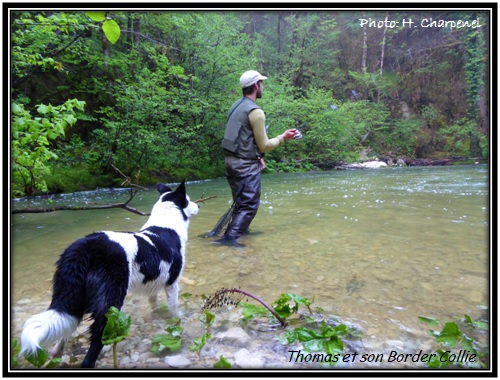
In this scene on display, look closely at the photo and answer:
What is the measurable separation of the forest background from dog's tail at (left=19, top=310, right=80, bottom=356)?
5.11 feet

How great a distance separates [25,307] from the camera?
2.74m

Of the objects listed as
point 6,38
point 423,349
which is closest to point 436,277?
point 423,349

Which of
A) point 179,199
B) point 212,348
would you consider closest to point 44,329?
point 212,348

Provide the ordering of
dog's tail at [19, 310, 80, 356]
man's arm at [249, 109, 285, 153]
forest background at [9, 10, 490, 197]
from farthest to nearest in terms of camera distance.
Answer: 1. man's arm at [249, 109, 285, 153]
2. forest background at [9, 10, 490, 197]
3. dog's tail at [19, 310, 80, 356]

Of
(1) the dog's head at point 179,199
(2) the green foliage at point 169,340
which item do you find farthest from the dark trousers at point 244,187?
(2) the green foliage at point 169,340

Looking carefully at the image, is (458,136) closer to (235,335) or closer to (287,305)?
(287,305)

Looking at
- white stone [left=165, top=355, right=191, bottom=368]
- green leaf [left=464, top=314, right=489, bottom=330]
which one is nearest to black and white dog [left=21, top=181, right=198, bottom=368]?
white stone [left=165, top=355, right=191, bottom=368]

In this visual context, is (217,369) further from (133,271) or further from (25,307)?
(25,307)

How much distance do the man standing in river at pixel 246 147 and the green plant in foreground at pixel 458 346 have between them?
3.30m

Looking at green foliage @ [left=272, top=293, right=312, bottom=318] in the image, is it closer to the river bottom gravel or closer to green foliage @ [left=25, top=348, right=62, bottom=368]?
the river bottom gravel

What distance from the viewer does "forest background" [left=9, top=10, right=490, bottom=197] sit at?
4742 mm

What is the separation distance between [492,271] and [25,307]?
12.1ft

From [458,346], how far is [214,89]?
1659cm

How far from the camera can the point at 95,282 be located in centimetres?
192
